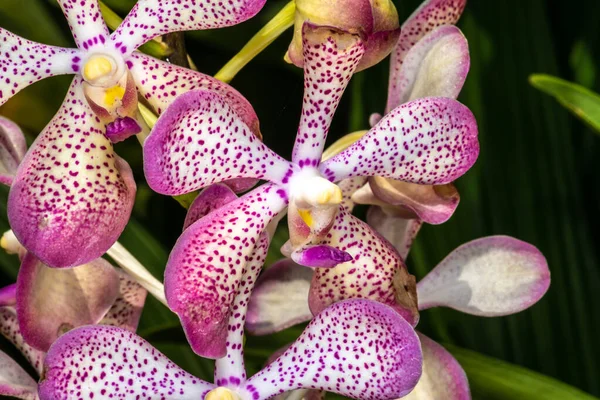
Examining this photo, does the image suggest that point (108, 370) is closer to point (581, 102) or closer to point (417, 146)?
point (417, 146)

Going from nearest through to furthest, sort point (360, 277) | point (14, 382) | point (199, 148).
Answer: point (199, 148) < point (360, 277) < point (14, 382)

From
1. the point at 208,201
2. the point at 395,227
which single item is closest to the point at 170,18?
the point at 208,201

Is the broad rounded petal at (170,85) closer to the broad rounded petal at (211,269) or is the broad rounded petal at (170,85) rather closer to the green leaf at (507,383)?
the broad rounded petal at (211,269)

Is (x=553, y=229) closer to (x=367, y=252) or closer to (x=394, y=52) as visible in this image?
(x=394, y=52)

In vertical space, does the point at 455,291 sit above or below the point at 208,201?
below

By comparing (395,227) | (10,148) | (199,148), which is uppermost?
(199,148)

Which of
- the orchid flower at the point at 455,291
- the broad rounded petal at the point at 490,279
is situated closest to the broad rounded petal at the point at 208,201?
the orchid flower at the point at 455,291

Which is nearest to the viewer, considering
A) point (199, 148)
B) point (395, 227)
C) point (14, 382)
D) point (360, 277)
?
point (199, 148)
